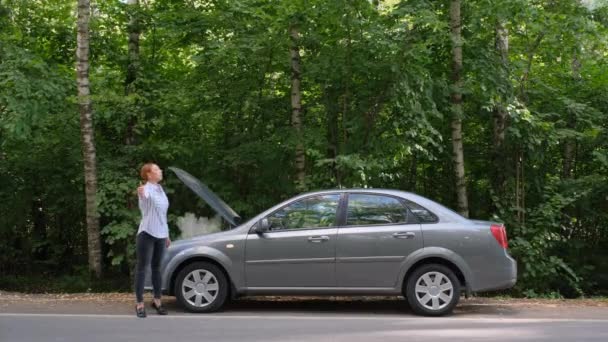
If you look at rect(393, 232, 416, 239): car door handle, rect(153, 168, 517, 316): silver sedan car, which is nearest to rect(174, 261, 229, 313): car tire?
rect(153, 168, 517, 316): silver sedan car

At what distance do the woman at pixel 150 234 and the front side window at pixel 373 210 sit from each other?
7.82 feet

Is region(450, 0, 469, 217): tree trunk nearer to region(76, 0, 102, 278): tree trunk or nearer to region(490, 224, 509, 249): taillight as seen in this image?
region(490, 224, 509, 249): taillight

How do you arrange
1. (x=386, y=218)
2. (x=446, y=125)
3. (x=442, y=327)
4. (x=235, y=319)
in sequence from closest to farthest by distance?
(x=442, y=327) < (x=235, y=319) < (x=386, y=218) < (x=446, y=125)

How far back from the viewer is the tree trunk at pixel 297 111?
38.2ft

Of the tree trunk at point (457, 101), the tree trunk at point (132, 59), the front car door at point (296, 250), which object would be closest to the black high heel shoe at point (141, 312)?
the front car door at point (296, 250)

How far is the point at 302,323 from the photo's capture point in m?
7.86

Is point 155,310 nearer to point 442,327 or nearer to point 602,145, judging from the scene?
point 442,327

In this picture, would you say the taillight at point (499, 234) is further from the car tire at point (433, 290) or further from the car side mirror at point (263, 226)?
the car side mirror at point (263, 226)

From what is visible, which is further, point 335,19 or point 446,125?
point 446,125

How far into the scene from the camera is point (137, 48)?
530 inches

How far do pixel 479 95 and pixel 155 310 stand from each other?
684cm

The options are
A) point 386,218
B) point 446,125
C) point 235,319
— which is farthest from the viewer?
point 446,125

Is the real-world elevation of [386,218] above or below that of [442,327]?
above

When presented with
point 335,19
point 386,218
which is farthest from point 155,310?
point 335,19
